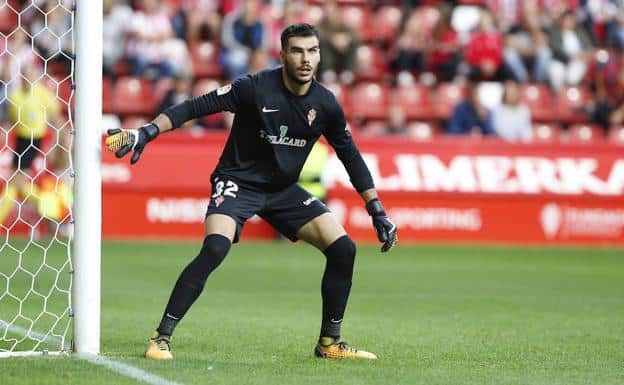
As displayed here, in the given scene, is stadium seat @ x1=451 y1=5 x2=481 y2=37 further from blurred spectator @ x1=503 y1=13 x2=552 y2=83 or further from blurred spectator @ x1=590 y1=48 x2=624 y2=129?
blurred spectator @ x1=590 y1=48 x2=624 y2=129

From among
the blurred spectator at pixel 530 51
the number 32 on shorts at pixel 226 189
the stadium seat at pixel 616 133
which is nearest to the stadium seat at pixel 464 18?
the blurred spectator at pixel 530 51

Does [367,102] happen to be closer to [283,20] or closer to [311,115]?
[283,20]

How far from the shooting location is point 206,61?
21062 millimetres

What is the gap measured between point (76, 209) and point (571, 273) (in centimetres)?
842

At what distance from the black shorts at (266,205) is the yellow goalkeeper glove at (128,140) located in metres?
0.64

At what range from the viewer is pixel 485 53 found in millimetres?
21000

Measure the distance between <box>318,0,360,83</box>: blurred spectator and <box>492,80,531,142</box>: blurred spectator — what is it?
8.67ft

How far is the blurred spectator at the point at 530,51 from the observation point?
70.9 feet

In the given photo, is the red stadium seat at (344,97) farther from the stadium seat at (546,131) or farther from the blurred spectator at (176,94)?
the stadium seat at (546,131)

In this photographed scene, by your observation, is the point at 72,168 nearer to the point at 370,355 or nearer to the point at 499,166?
the point at 370,355

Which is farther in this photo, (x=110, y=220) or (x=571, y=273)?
(x=110, y=220)

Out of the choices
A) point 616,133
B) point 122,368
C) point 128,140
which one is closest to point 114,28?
point 616,133

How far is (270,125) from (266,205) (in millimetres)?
488

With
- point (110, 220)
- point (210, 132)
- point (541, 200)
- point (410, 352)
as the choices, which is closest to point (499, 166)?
point (541, 200)
